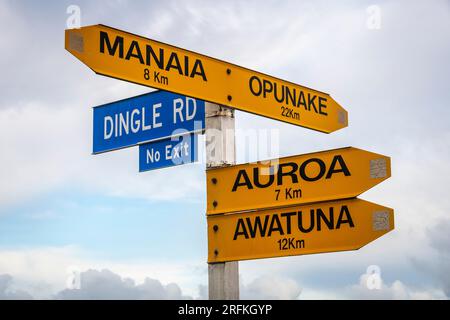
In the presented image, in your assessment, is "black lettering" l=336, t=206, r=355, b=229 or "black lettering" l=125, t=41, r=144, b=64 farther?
"black lettering" l=336, t=206, r=355, b=229

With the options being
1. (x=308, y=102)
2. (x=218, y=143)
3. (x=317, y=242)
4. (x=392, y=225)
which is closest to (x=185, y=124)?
(x=218, y=143)

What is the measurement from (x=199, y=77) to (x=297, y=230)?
1.70m

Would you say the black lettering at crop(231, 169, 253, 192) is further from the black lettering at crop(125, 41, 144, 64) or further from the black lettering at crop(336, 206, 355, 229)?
the black lettering at crop(125, 41, 144, 64)

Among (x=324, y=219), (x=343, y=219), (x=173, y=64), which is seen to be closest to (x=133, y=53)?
(x=173, y=64)

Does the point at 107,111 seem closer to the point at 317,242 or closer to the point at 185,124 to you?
the point at 185,124

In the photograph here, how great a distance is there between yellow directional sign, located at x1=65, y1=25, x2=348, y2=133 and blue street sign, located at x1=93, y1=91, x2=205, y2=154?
59 centimetres

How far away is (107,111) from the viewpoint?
9875 mm

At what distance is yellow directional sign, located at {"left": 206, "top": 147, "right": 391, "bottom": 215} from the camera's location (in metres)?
7.82

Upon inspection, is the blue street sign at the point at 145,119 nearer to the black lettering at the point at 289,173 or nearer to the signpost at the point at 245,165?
the signpost at the point at 245,165

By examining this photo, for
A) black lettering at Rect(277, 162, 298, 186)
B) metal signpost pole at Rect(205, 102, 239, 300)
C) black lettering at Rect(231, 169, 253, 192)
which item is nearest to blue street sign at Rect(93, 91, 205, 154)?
metal signpost pole at Rect(205, 102, 239, 300)

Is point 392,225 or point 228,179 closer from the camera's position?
point 392,225

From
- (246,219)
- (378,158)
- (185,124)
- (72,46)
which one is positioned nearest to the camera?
(72,46)

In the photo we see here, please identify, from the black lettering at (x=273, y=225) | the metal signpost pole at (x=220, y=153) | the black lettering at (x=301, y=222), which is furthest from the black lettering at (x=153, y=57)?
the black lettering at (x=301, y=222)
